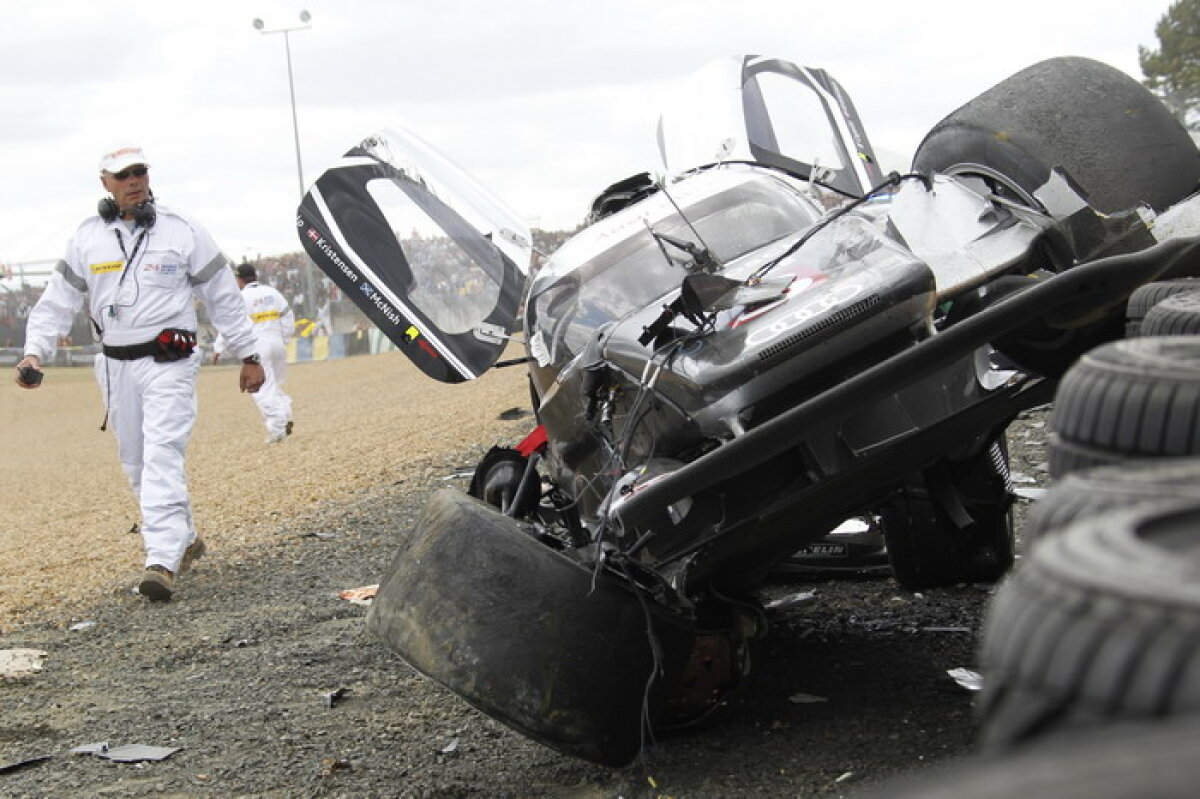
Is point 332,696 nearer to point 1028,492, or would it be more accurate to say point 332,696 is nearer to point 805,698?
A: point 805,698

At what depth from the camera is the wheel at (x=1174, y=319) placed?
124 inches

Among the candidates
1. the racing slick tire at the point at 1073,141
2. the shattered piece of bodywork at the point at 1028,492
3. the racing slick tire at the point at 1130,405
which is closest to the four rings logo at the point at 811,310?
the racing slick tire at the point at 1073,141

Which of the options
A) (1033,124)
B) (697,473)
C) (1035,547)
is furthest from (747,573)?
(1035,547)

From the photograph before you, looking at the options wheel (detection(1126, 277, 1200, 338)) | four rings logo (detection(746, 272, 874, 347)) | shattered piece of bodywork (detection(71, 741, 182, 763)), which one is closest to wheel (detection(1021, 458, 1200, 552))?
four rings logo (detection(746, 272, 874, 347))

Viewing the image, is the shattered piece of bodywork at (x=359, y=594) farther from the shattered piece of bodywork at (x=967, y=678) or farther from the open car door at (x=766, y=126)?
the shattered piece of bodywork at (x=967, y=678)

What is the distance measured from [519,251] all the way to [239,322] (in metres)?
3.61

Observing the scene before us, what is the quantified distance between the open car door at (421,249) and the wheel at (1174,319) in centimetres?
251

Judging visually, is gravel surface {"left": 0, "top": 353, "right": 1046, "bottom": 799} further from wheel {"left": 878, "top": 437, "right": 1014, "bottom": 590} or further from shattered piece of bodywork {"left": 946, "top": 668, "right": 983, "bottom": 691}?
wheel {"left": 878, "top": 437, "right": 1014, "bottom": 590}

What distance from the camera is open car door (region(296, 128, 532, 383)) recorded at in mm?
5277

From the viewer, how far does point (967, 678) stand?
4.64 m

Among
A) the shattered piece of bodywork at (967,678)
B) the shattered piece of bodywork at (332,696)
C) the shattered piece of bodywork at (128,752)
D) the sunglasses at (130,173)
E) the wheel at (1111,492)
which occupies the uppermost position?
the sunglasses at (130,173)

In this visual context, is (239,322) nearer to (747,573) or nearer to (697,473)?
(747,573)

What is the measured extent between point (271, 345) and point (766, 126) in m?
12.9

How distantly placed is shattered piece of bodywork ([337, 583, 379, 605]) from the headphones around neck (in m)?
2.51
